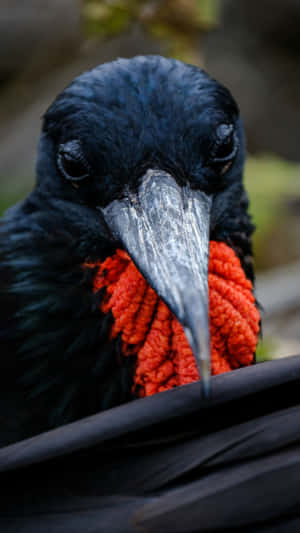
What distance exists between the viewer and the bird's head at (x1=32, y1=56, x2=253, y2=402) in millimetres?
1891

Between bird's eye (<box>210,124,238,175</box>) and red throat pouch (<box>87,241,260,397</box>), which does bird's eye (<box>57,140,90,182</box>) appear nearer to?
red throat pouch (<box>87,241,260,397</box>)

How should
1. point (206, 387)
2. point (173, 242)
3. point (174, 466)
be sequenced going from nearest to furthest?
1. point (206, 387)
2. point (174, 466)
3. point (173, 242)

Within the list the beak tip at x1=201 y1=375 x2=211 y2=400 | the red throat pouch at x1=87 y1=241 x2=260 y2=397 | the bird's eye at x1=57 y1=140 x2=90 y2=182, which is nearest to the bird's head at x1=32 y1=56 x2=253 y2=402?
the bird's eye at x1=57 y1=140 x2=90 y2=182

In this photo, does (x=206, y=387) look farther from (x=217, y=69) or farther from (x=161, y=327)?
(x=217, y=69)

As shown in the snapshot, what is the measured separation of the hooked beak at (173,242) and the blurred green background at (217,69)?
1.94 m

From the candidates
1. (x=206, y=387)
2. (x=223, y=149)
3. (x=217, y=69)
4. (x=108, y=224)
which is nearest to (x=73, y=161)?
(x=108, y=224)

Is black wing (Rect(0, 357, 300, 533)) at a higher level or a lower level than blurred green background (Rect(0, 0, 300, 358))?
lower

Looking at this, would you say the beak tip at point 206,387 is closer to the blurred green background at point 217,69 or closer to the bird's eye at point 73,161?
the bird's eye at point 73,161

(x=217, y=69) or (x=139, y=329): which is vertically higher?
(x=217, y=69)

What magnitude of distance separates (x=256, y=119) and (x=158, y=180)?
25.7 feet

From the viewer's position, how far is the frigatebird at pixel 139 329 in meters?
1.58

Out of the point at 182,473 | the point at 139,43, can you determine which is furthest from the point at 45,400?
the point at 139,43

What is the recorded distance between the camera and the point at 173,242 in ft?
5.71

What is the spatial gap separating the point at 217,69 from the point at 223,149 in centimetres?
731
